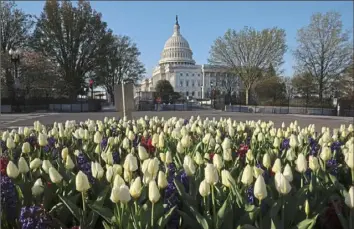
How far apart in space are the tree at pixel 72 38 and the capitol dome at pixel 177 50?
3152 inches

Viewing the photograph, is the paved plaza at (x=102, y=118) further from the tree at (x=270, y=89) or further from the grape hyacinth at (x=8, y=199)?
the tree at (x=270, y=89)

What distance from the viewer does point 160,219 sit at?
1.96 m

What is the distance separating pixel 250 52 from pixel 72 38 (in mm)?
22719

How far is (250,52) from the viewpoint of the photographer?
45.7 metres

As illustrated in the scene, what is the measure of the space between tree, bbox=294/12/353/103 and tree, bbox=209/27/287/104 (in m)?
3.27

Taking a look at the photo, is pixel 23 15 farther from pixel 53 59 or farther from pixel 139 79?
pixel 139 79

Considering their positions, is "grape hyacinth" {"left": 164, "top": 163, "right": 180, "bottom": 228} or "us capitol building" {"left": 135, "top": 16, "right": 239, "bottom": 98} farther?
"us capitol building" {"left": 135, "top": 16, "right": 239, "bottom": 98}

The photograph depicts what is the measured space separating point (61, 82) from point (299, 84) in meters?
29.3

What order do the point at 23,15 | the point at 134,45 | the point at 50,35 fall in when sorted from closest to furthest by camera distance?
the point at 23,15 < the point at 50,35 < the point at 134,45

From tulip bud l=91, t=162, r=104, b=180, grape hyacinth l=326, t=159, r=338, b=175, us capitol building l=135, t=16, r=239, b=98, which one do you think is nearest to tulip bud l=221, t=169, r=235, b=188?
tulip bud l=91, t=162, r=104, b=180

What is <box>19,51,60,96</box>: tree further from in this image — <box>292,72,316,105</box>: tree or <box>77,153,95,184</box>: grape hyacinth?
<box>77,153,95,184</box>: grape hyacinth

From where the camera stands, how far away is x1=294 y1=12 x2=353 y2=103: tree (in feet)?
131

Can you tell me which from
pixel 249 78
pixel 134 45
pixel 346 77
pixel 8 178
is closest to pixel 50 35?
pixel 134 45

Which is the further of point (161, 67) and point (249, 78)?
point (161, 67)
